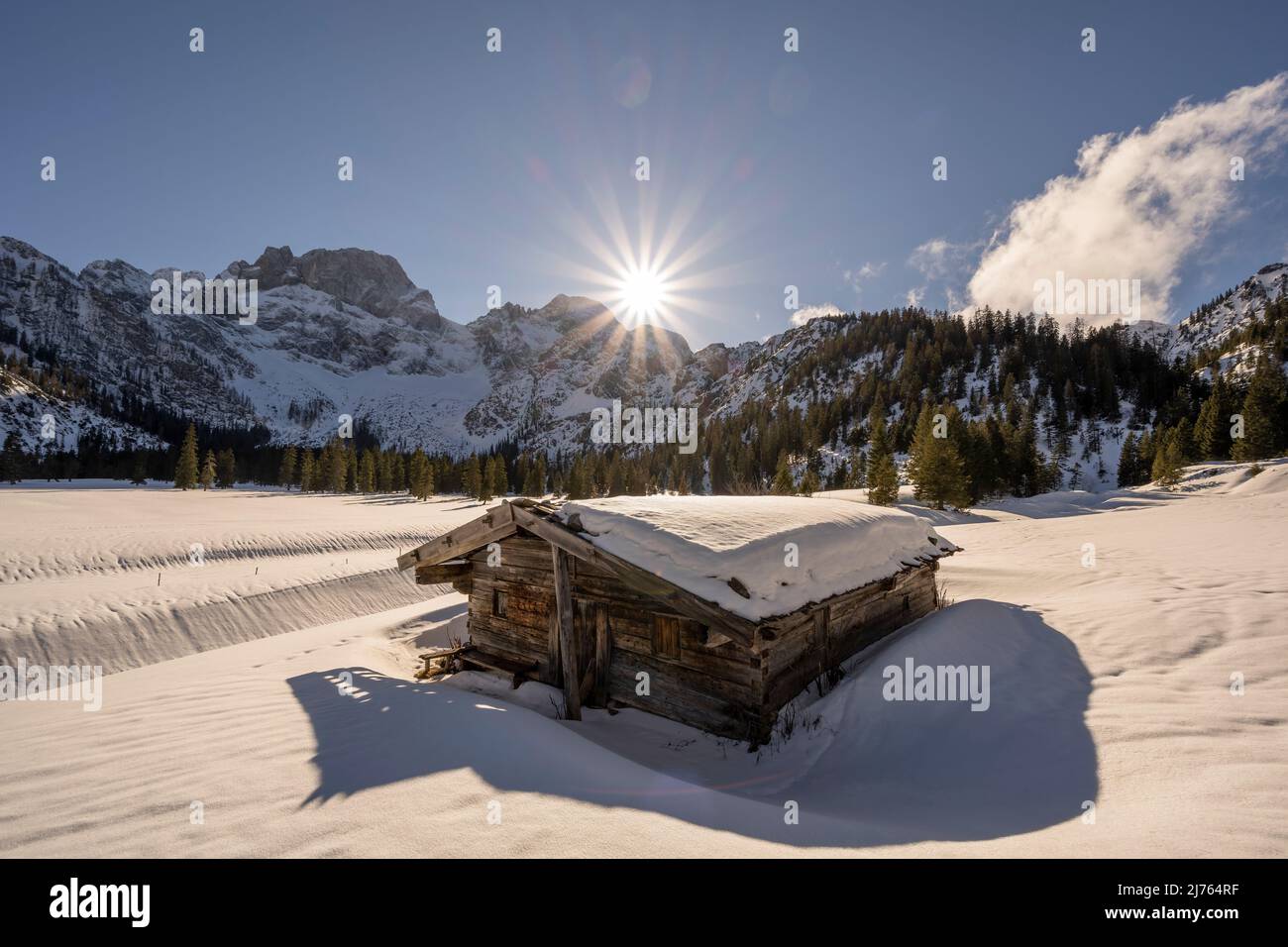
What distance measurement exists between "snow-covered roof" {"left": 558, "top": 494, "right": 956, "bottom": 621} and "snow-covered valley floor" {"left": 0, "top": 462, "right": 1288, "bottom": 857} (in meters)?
1.66

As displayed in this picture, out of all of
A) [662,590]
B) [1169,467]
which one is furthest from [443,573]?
[1169,467]

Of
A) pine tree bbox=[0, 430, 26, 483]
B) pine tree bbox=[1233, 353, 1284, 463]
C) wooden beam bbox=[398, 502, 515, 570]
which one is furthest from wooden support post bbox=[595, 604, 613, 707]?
pine tree bbox=[0, 430, 26, 483]

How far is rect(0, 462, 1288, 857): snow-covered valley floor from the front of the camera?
3.65 metres

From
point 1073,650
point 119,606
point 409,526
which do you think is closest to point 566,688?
point 1073,650

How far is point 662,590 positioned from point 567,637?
246 centimetres

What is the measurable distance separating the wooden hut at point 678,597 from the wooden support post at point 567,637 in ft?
0.07

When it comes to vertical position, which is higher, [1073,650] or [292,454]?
[292,454]

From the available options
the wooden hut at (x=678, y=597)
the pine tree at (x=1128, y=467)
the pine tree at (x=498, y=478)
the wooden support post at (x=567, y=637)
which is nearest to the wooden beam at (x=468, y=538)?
the wooden hut at (x=678, y=597)

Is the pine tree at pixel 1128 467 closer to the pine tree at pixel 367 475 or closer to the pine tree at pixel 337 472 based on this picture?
the pine tree at pixel 367 475

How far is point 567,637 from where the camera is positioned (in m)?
8.13

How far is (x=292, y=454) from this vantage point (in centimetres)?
8981
